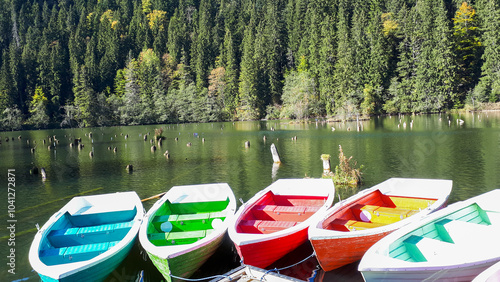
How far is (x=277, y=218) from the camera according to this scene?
1230 cm

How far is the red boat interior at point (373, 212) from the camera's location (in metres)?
11.0

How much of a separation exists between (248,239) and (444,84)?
82340mm

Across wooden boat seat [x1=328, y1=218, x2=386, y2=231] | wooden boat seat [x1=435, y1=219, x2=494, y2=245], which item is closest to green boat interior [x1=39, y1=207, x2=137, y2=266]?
wooden boat seat [x1=328, y1=218, x2=386, y2=231]

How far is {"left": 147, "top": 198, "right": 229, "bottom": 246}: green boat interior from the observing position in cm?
1062

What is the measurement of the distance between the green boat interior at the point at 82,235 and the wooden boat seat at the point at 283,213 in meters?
4.16

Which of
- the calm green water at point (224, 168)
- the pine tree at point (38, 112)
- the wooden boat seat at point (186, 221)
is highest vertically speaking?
the pine tree at point (38, 112)

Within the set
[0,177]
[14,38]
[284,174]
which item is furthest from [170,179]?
[14,38]

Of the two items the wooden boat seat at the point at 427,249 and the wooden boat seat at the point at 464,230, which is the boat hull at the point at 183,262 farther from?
the wooden boat seat at the point at 464,230

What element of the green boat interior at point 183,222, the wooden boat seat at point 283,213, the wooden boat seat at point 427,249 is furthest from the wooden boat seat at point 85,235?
the wooden boat seat at point 427,249

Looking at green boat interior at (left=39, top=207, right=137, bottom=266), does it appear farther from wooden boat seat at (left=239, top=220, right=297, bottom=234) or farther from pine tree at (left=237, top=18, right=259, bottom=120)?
pine tree at (left=237, top=18, right=259, bottom=120)

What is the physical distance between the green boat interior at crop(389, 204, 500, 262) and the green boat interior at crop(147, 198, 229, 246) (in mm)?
5352

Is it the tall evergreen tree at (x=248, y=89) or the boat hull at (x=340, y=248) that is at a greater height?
the tall evergreen tree at (x=248, y=89)

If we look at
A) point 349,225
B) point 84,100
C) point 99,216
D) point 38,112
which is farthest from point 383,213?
point 38,112

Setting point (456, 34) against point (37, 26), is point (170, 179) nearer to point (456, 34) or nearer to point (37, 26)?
point (456, 34)
